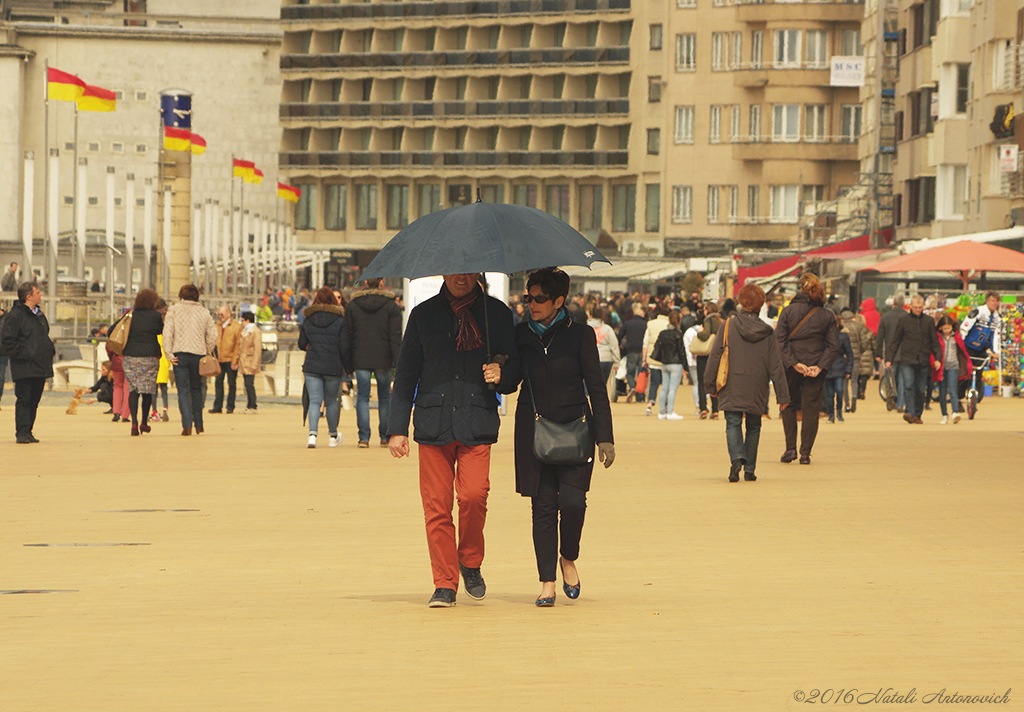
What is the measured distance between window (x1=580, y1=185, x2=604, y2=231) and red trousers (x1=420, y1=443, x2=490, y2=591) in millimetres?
84933

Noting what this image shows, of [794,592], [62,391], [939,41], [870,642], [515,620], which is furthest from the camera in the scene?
[939,41]

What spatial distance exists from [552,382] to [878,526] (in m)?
Answer: 4.44

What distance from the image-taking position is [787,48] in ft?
254

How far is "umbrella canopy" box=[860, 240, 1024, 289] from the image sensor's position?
→ 1153 inches

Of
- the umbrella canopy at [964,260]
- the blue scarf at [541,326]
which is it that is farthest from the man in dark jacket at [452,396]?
the umbrella canopy at [964,260]

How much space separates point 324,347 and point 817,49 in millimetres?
62119

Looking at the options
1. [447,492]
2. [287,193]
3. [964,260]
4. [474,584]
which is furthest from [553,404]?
[287,193]

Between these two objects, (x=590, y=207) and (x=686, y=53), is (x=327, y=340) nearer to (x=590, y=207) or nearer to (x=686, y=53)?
(x=686, y=53)

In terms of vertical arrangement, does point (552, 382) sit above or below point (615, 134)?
below

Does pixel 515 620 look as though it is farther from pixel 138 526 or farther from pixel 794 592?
pixel 138 526

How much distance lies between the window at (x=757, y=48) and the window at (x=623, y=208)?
44.6 feet

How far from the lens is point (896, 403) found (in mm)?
28234

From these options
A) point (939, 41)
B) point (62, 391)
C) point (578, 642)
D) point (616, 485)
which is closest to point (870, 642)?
point (578, 642)

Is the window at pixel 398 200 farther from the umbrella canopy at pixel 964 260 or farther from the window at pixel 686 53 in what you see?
the umbrella canopy at pixel 964 260
